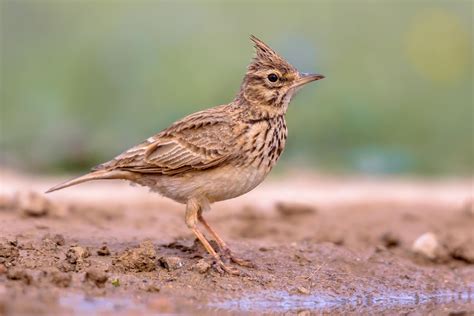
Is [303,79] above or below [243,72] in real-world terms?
above

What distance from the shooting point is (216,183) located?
855cm

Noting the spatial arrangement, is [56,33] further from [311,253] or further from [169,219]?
[311,253]

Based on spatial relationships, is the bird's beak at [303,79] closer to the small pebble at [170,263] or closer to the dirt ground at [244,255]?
the dirt ground at [244,255]

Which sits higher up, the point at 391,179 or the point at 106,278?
the point at 106,278

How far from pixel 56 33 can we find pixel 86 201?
820 cm

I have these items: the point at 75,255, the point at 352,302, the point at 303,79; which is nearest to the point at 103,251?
the point at 75,255

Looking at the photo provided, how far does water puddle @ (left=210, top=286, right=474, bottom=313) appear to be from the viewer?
7996mm

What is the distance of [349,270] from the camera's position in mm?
9172

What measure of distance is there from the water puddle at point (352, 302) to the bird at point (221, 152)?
430mm

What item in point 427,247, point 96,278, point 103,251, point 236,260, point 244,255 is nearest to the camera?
point 96,278

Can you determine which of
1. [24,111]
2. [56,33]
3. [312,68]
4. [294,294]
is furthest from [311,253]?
[56,33]

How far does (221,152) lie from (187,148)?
0.39 m

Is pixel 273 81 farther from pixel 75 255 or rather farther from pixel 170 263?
pixel 75 255

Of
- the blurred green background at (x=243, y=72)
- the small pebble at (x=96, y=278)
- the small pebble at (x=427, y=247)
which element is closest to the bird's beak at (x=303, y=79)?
the small pebble at (x=427, y=247)
